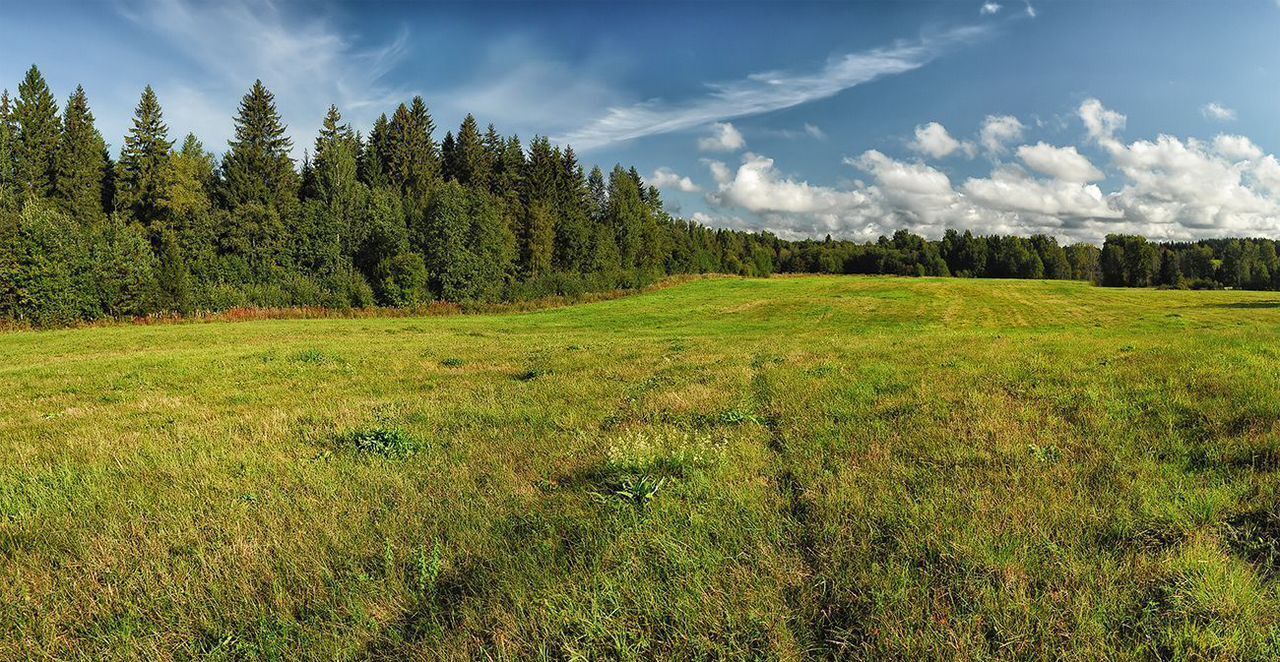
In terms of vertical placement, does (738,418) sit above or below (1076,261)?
below

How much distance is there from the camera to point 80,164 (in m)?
63.7

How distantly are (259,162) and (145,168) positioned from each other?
1227cm

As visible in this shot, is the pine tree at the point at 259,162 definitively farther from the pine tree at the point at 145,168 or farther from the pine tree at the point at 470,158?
the pine tree at the point at 470,158

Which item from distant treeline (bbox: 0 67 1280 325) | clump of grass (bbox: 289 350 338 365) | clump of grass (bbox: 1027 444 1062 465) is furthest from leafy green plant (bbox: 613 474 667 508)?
distant treeline (bbox: 0 67 1280 325)

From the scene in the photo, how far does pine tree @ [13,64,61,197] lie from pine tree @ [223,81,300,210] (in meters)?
17.0

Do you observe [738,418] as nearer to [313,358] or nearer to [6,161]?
[313,358]

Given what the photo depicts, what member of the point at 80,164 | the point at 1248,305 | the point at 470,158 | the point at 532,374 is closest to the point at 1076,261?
the point at 1248,305

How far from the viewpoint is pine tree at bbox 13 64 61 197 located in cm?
6028

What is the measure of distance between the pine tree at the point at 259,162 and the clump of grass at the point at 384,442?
235 feet

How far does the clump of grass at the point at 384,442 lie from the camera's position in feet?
22.4

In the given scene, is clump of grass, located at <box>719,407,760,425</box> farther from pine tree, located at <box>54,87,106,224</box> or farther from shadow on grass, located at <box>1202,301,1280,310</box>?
pine tree, located at <box>54,87,106,224</box>

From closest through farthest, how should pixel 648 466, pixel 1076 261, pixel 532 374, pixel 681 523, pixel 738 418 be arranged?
pixel 681 523
pixel 648 466
pixel 738 418
pixel 532 374
pixel 1076 261

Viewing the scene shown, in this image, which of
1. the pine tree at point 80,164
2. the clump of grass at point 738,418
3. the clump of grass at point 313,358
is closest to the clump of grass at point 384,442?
the clump of grass at point 738,418

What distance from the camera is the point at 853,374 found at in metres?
10.7
